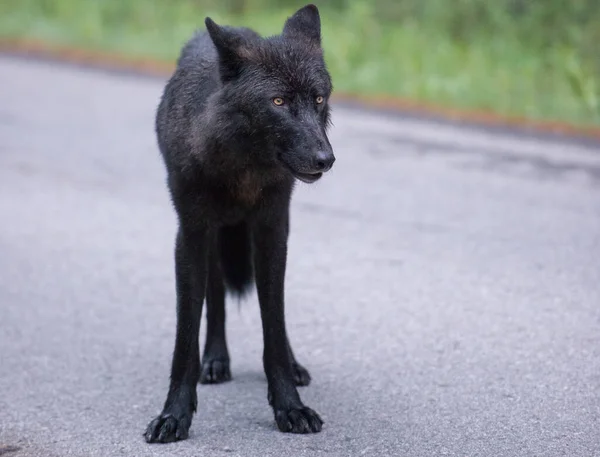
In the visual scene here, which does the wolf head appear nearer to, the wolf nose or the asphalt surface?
the wolf nose

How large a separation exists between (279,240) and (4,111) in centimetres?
829

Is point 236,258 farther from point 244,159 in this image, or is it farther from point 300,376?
point 244,159

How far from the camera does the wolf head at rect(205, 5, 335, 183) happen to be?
3.83 metres

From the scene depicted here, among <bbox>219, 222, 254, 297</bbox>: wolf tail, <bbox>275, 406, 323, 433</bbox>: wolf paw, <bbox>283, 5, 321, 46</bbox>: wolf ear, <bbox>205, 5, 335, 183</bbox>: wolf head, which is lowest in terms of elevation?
<bbox>275, 406, 323, 433</bbox>: wolf paw

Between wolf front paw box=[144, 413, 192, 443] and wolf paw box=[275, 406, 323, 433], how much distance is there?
38 cm

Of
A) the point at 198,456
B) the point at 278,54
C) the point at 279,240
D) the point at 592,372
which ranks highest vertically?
the point at 278,54

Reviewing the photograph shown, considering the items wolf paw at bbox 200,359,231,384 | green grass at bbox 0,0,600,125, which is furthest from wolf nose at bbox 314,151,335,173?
green grass at bbox 0,0,600,125

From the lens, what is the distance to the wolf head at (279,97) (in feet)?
12.6

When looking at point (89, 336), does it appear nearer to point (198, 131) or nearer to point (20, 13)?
point (198, 131)

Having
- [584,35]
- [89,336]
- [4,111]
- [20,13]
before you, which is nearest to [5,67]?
[4,111]

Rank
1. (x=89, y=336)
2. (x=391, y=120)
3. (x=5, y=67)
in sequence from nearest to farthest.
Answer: (x=89, y=336), (x=391, y=120), (x=5, y=67)

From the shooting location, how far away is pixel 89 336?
5527 mm

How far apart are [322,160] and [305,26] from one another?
2.47ft

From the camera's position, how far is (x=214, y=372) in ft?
16.0
